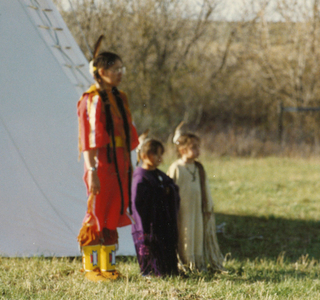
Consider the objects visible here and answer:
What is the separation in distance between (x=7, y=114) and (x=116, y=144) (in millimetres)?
1112

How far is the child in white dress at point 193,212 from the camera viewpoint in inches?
132

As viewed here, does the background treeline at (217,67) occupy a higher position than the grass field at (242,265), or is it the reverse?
the background treeline at (217,67)

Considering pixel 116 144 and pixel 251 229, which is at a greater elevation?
pixel 116 144

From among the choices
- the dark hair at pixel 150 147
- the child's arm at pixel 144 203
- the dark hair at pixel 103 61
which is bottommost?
the child's arm at pixel 144 203

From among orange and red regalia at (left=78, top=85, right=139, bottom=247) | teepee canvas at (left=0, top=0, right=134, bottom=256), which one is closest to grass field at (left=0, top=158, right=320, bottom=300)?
teepee canvas at (left=0, top=0, right=134, bottom=256)

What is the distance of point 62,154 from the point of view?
12.2 ft

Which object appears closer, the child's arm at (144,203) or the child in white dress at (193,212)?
the child's arm at (144,203)

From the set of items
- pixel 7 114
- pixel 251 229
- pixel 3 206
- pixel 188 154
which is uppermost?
pixel 7 114

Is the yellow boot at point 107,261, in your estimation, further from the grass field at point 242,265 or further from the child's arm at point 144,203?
the child's arm at point 144,203

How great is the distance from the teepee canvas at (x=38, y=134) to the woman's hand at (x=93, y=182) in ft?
3.01

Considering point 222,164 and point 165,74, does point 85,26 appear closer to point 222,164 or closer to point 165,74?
point 165,74

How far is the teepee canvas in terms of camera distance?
359cm

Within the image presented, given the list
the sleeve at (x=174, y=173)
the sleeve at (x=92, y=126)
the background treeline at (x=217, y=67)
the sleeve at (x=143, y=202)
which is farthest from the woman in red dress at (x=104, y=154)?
the background treeline at (x=217, y=67)

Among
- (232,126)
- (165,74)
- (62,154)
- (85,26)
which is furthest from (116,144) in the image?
(232,126)
